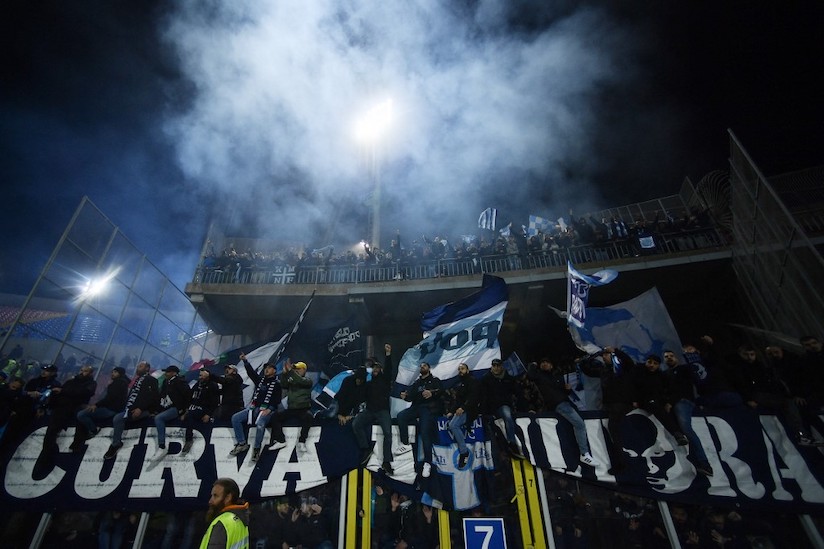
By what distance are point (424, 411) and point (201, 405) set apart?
386 centimetres

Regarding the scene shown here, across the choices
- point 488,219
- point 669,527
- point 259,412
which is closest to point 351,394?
point 259,412

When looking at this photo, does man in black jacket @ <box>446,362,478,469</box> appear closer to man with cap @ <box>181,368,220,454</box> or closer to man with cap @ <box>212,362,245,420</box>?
man with cap @ <box>212,362,245,420</box>

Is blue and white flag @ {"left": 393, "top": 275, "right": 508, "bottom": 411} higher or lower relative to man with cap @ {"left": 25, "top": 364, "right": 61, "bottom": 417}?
higher

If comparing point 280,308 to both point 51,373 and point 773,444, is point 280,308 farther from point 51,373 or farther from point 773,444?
point 773,444

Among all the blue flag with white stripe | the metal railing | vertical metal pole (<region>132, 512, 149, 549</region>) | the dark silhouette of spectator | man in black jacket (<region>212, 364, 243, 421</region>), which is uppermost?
the metal railing

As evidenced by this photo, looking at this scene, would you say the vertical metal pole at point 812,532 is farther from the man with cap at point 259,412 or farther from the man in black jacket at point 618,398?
the man with cap at point 259,412

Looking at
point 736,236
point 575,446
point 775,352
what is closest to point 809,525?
point 775,352

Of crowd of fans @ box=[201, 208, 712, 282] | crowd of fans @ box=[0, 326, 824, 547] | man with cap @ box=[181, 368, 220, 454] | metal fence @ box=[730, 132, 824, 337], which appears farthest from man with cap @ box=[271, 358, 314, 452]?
metal fence @ box=[730, 132, 824, 337]

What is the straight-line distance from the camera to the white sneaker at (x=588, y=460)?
5.54 metres

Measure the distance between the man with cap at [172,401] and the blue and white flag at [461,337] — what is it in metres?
3.76

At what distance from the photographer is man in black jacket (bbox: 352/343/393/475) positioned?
6008 mm

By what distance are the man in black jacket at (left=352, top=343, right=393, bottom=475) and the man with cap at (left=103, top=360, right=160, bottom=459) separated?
137 inches

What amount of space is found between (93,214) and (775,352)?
13.1 m

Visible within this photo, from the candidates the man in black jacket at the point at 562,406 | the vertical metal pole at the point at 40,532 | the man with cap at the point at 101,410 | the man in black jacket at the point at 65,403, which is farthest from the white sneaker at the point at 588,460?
the vertical metal pole at the point at 40,532
